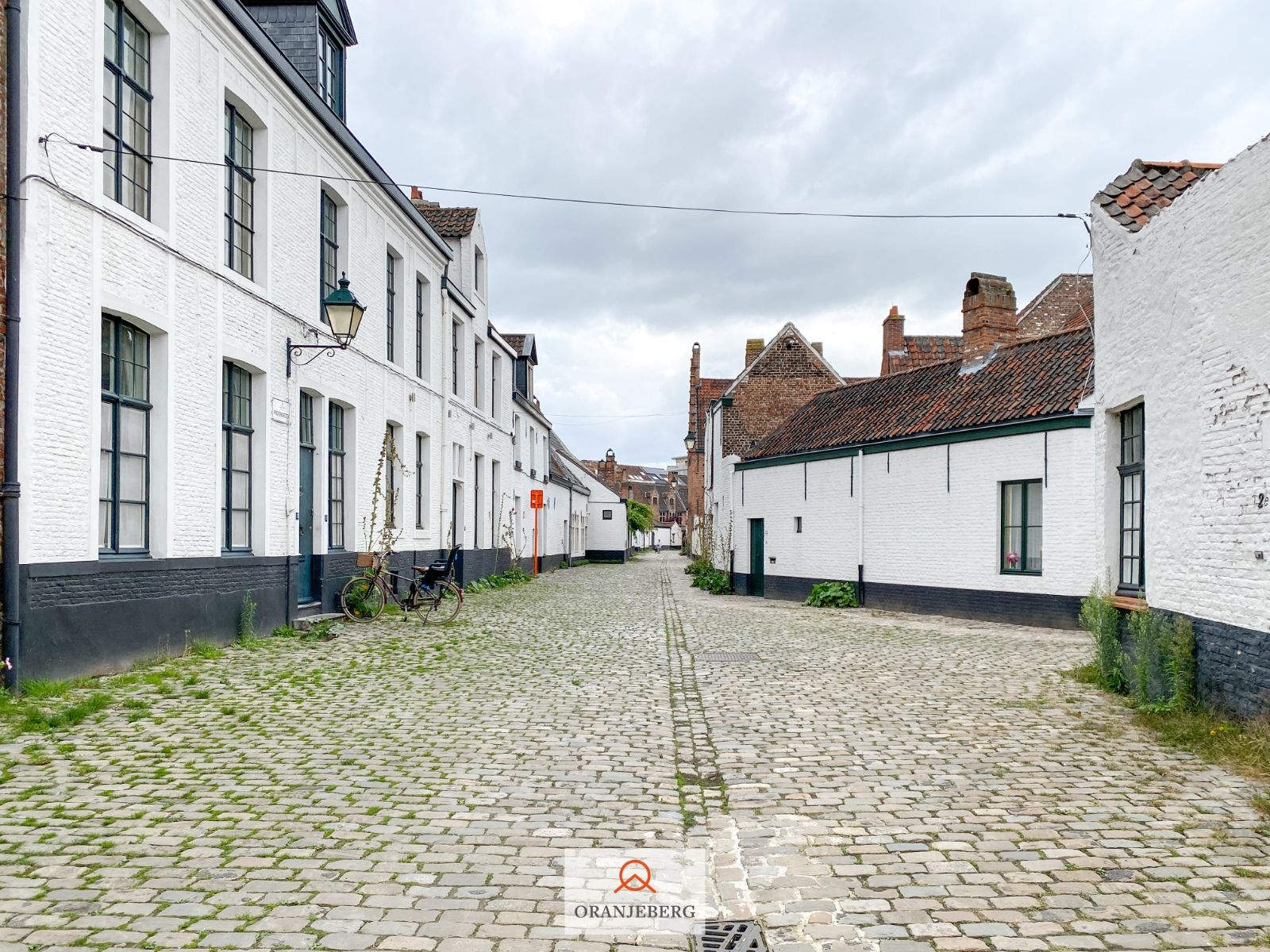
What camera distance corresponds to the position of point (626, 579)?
100 feet

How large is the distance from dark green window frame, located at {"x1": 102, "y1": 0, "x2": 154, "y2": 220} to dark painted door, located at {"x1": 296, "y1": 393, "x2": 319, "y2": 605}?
4.37m

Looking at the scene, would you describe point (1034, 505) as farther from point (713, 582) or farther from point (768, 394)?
point (768, 394)

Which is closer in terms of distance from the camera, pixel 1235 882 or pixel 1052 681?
pixel 1235 882

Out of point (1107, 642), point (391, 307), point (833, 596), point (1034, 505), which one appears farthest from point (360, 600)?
point (1034, 505)

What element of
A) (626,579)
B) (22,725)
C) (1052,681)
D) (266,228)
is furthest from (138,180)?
(626,579)

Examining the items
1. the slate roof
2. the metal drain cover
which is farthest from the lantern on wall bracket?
the slate roof

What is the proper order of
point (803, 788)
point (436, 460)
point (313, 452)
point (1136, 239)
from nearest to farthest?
point (803, 788) < point (1136, 239) < point (313, 452) < point (436, 460)

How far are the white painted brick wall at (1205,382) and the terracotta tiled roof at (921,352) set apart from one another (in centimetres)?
2150

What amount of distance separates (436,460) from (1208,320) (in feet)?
51.7

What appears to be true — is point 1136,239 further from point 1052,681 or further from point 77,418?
point 77,418

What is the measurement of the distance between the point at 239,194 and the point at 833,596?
13169 millimetres

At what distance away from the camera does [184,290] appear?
34.2 feet

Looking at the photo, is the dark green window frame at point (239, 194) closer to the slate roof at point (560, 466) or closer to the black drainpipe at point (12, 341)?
the black drainpipe at point (12, 341)

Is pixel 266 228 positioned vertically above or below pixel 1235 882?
above
